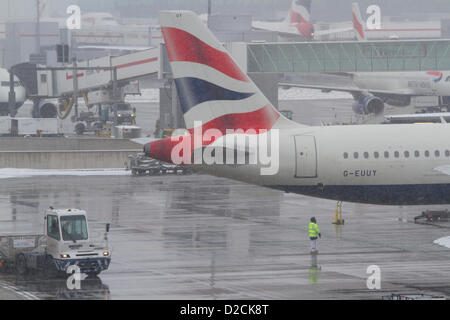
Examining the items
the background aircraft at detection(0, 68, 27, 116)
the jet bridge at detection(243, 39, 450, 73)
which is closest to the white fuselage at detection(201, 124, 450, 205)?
the jet bridge at detection(243, 39, 450, 73)

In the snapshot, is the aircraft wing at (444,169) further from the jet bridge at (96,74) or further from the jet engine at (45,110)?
the jet engine at (45,110)

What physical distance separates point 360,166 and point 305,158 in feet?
8.63

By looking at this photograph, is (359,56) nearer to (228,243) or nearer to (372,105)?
(372,105)

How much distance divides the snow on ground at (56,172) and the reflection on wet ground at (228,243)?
20.5ft

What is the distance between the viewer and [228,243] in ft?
142

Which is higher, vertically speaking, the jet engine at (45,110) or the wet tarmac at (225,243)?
the jet engine at (45,110)

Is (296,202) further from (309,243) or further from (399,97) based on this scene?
(399,97)

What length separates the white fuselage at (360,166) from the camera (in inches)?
1709

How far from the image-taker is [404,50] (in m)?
95.2
